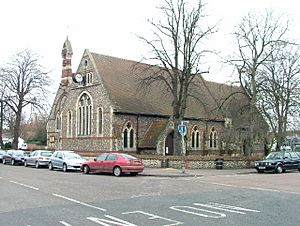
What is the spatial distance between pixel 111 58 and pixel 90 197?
33827 millimetres

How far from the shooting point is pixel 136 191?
15523mm

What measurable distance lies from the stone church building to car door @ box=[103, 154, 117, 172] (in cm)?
1391

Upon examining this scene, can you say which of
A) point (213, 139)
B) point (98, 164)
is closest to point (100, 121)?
point (213, 139)

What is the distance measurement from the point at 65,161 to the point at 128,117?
12.7 m

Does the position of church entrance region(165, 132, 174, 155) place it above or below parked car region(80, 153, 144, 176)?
above

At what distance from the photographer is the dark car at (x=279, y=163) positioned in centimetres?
2862

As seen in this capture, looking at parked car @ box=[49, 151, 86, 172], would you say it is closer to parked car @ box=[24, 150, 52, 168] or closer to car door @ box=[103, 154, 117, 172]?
parked car @ box=[24, 150, 52, 168]

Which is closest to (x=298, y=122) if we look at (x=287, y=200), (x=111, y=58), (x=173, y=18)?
(x=173, y=18)

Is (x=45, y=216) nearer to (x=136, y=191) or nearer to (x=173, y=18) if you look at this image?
(x=136, y=191)

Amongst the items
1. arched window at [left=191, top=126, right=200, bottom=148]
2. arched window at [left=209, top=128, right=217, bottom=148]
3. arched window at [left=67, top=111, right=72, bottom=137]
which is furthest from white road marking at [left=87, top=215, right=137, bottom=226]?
arched window at [left=209, top=128, right=217, bottom=148]

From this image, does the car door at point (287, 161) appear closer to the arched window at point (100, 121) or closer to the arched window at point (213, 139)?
the arched window at point (213, 139)

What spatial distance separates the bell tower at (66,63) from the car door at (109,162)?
91.2ft

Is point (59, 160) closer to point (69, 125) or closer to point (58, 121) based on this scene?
point (69, 125)

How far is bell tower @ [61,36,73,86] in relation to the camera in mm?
50531
